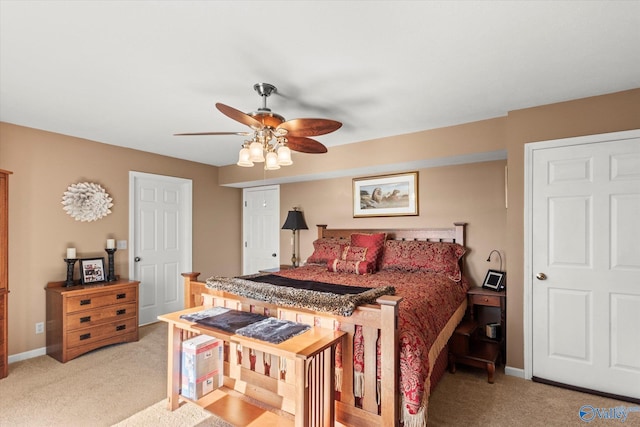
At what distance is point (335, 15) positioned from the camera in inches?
63.5

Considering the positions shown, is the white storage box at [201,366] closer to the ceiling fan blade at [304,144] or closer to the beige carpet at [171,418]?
the beige carpet at [171,418]

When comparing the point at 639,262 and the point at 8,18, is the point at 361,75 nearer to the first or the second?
the point at 8,18

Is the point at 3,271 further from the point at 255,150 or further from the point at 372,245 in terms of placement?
the point at 372,245

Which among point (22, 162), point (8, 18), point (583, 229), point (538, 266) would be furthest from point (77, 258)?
point (583, 229)

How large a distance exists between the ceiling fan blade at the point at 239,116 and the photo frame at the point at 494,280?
278cm

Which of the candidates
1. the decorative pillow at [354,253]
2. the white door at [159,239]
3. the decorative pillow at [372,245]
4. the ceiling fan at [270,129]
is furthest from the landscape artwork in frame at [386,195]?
the white door at [159,239]

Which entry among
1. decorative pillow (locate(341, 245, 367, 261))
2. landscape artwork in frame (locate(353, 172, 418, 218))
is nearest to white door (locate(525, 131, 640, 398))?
landscape artwork in frame (locate(353, 172, 418, 218))

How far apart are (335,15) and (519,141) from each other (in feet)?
7.11

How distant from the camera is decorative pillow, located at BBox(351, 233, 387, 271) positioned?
3594 millimetres

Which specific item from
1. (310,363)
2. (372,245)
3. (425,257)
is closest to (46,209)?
(310,363)

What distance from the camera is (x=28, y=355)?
329 cm

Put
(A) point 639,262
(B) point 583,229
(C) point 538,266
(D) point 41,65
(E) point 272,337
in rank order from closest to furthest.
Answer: (E) point 272,337 → (D) point 41,65 → (A) point 639,262 → (B) point 583,229 → (C) point 538,266

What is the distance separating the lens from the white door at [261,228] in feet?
17.4

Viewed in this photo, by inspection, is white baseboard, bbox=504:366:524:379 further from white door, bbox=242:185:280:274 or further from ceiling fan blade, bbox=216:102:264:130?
white door, bbox=242:185:280:274
